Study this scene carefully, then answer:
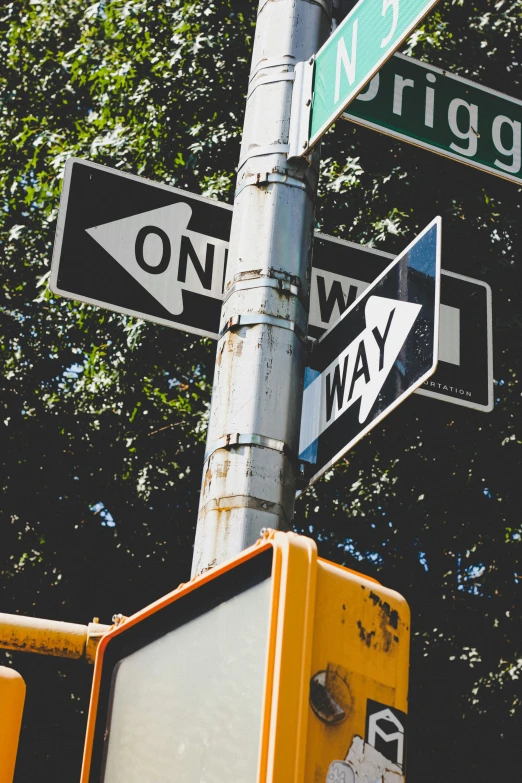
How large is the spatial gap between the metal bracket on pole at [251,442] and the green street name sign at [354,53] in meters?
0.87

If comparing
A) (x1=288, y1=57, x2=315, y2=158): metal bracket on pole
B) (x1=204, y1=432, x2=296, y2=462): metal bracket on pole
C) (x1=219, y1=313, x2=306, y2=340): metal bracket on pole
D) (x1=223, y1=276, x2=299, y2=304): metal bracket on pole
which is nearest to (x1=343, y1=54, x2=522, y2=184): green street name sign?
(x1=288, y1=57, x2=315, y2=158): metal bracket on pole

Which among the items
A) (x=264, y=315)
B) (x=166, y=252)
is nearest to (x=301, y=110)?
(x=166, y=252)

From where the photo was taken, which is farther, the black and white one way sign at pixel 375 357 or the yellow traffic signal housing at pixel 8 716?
the black and white one way sign at pixel 375 357

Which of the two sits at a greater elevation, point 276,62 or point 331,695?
point 276,62

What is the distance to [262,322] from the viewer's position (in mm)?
2561

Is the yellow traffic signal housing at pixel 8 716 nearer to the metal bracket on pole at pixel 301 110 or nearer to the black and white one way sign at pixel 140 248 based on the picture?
the black and white one way sign at pixel 140 248

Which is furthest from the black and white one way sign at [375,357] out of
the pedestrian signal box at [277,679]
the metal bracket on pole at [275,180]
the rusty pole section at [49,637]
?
the pedestrian signal box at [277,679]

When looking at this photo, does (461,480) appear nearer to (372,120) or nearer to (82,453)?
(82,453)

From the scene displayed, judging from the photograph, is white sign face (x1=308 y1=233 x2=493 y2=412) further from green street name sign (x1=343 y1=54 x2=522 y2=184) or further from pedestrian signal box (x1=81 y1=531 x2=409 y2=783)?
pedestrian signal box (x1=81 y1=531 x2=409 y2=783)

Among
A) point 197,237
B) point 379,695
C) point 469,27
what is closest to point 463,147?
point 197,237

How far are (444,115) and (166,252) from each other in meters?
0.99

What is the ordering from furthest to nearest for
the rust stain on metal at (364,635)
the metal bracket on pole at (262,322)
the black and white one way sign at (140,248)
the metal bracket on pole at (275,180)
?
the black and white one way sign at (140,248) → the metal bracket on pole at (275,180) → the metal bracket on pole at (262,322) → the rust stain on metal at (364,635)

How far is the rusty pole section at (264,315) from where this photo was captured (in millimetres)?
2344

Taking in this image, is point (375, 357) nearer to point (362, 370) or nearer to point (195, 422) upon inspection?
point (362, 370)
